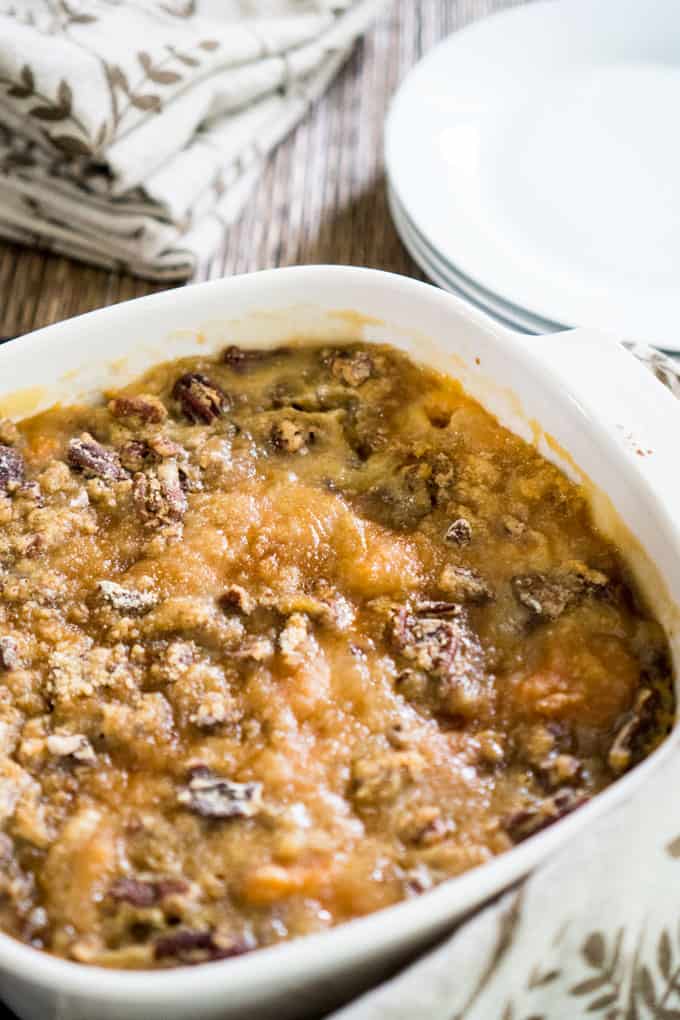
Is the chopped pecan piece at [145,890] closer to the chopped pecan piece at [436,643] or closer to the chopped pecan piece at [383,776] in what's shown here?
the chopped pecan piece at [383,776]

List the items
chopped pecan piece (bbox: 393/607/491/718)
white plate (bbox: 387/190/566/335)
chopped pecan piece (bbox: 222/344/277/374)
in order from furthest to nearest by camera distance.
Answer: white plate (bbox: 387/190/566/335), chopped pecan piece (bbox: 222/344/277/374), chopped pecan piece (bbox: 393/607/491/718)

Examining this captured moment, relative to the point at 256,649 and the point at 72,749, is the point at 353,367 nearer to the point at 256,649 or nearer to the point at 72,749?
the point at 256,649

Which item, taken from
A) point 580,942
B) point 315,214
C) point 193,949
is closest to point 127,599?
point 193,949

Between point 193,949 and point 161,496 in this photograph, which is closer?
point 193,949

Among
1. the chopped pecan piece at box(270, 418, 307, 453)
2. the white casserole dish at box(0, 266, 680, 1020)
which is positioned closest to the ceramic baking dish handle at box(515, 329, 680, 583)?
the white casserole dish at box(0, 266, 680, 1020)

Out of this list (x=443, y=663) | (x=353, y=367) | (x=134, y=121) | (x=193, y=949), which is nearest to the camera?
(x=193, y=949)

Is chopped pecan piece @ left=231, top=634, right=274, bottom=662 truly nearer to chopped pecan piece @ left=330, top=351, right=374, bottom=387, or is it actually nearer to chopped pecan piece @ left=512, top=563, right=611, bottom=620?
chopped pecan piece @ left=512, top=563, right=611, bottom=620

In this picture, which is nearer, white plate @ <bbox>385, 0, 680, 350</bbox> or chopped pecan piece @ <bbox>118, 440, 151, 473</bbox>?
chopped pecan piece @ <bbox>118, 440, 151, 473</bbox>
